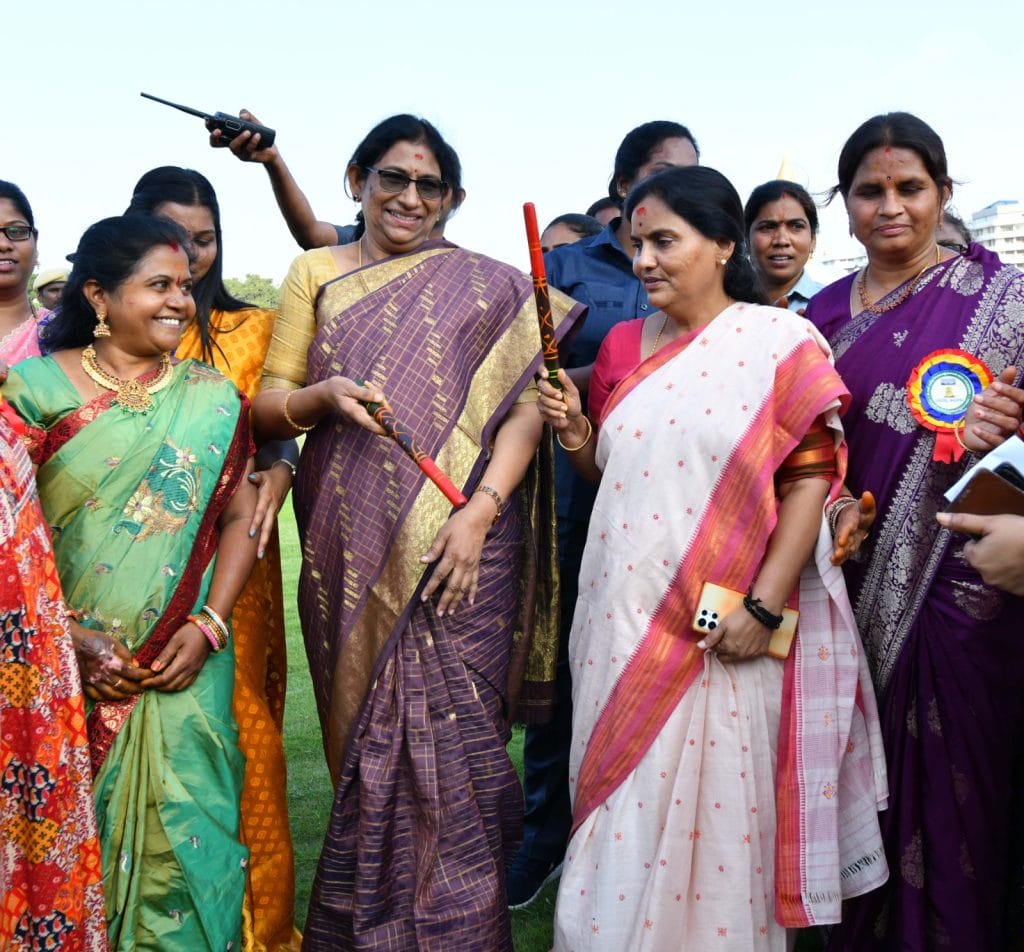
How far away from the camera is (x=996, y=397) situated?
298 centimetres

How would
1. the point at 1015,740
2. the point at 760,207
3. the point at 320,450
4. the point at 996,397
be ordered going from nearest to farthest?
1. the point at 996,397
2. the point at 1015,740
3. the point at 320,450
4. the point at 760,207

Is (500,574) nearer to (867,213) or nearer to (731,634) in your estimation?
(731,634)

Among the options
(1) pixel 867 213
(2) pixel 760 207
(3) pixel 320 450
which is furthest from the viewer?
(2) pixel 760 207

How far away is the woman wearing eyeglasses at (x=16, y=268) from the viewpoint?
421cm

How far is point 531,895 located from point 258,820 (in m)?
1.29

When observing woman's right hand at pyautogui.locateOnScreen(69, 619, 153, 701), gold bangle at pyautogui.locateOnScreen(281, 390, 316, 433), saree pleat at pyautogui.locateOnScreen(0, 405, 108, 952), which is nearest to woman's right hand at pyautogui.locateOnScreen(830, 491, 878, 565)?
gold bangle at pyautogui.locateOnScreen(281, 390, 316, 433)

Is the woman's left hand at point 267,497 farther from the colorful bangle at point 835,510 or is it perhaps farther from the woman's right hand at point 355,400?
the colorful bangle at point 835,510

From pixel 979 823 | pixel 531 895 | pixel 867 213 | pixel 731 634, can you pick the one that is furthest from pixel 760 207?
pixel 531 895

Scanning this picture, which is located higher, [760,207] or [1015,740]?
[760,207]

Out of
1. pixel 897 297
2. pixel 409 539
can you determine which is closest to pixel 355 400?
pixel 409 539

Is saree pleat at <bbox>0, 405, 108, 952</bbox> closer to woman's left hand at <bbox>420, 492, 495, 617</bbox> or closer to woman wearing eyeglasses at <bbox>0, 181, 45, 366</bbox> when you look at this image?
woman's left hand at <bbox>420, 492, 495, 617</bbox>

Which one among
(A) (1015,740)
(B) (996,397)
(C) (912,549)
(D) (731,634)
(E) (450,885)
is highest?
(B) (996,397)

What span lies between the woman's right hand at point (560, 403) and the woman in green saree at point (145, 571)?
1.01 meters

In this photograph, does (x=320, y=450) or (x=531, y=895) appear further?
(x=531, y=895)
